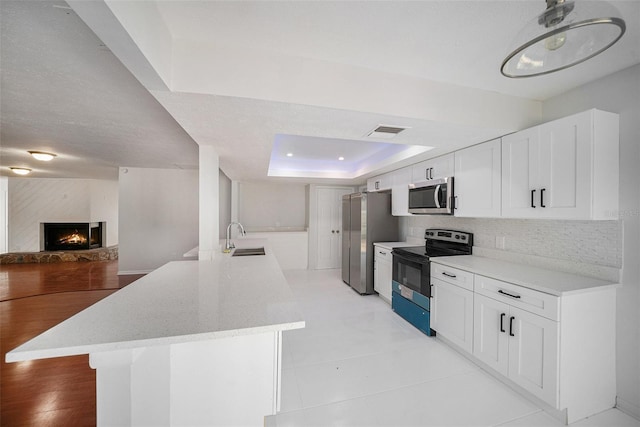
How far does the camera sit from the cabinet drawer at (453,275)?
2.19 metres

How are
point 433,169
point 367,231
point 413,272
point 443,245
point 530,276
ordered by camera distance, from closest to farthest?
point 530,276 < point 413,272 < point 433,169 < point 443,245 < point 367,231

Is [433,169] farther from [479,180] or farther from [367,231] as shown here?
[367,231]

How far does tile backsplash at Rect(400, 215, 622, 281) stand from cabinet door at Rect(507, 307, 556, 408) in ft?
A: 2.21

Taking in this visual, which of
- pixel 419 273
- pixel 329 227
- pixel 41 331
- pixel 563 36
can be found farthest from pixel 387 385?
pixel 329 227

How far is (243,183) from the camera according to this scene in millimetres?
6062

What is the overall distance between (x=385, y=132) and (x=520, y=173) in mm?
1217

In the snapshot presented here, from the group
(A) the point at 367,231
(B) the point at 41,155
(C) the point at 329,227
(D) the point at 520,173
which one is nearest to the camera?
(D) the point at 520,173

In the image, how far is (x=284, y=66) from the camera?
1508 millimetres

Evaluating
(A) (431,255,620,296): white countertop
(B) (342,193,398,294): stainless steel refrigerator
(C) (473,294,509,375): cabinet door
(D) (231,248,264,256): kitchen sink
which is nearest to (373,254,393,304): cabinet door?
(B) (342,193,398,294): stainless steel refrigerator

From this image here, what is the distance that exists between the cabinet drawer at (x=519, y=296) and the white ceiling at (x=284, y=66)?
131 centimetres

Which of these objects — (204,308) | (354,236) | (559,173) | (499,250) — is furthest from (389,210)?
(204,308)

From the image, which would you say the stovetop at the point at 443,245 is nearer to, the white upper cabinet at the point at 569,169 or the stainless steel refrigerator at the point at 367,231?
the stainless steel refrigerator at the point at 367,231

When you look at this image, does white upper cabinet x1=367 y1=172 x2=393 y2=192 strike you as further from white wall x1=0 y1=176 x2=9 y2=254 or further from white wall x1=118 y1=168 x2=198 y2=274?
white wall x1=0 y1=176 x2=9 y2=254

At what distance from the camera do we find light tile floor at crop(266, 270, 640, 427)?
1.60 meters
